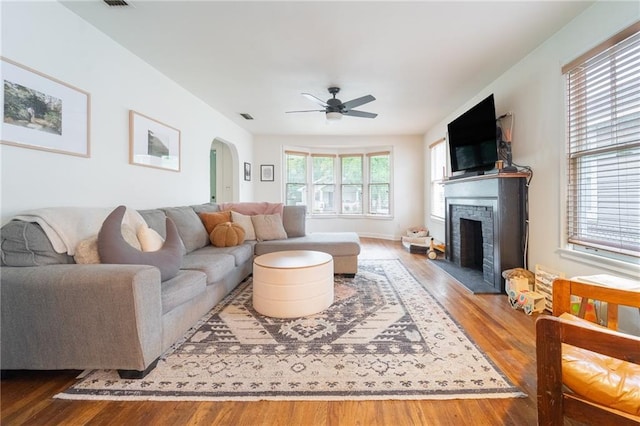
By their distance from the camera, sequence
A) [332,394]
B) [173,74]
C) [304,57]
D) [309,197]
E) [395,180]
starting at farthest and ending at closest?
Result: [309,197] → [395,180] → [173,74] → [304,57] → [332,394]

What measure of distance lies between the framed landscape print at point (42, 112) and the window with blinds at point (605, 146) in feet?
13.6

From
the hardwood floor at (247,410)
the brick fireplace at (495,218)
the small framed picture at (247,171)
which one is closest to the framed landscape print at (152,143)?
the hardwood floor at (247,410)

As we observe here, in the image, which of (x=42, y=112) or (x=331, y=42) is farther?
(x=331, y=42)

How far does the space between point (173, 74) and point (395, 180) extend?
4903 millimetres

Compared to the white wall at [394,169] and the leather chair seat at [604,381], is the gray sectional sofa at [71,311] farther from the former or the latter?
the white wall at [394,169]

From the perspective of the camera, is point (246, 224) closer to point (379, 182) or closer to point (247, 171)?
point (247, 171)

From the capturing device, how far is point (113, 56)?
256 centimetres

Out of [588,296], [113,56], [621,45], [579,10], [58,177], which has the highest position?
[579,10]

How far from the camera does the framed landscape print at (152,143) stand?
9.21 ft

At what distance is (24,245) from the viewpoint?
5.18 ft

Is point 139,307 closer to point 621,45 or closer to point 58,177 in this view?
point 58,177

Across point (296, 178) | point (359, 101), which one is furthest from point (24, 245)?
point (296, 178)

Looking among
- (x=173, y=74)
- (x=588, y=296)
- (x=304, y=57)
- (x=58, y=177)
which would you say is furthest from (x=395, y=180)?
(x=58, y=177)

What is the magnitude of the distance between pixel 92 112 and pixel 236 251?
177 centimetres
